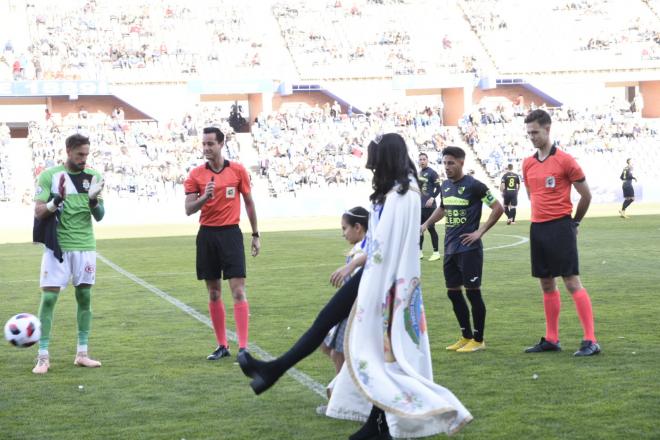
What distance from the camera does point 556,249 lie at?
29.8 ft

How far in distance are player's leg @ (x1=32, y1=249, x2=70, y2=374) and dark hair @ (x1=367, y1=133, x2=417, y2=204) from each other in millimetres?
3979

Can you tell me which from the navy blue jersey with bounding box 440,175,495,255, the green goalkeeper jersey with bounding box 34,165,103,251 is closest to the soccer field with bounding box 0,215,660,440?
the navy blue jersey with bounding box 440,175,495,255

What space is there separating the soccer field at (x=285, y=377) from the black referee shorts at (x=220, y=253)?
2.68 feet

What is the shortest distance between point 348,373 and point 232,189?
11.6 feet

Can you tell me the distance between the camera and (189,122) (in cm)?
4466

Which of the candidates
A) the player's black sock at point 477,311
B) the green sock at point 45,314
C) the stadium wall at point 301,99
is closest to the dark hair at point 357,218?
the player's black sock at point 477,311

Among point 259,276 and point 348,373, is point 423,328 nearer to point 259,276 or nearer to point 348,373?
point 348,373

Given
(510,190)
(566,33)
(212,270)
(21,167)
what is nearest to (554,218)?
(212,270)

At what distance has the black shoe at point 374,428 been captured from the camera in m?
6.17

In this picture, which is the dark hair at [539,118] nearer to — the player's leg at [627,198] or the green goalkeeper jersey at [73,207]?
the green goalkeeper jersey at [73,207]

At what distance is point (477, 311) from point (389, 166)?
12.9ft

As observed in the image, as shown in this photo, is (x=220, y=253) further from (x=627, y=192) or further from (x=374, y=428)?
(x=627, y=192)

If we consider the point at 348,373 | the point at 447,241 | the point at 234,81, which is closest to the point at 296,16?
the point at 234,81

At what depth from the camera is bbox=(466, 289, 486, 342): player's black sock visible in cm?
948
